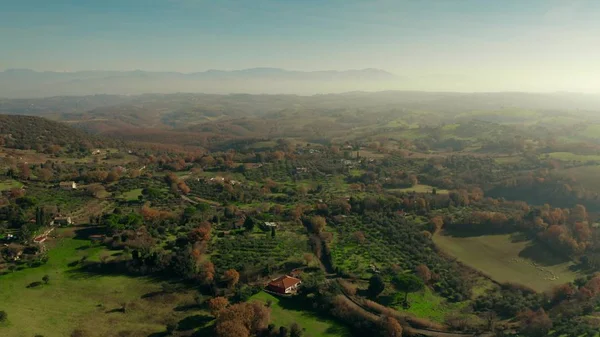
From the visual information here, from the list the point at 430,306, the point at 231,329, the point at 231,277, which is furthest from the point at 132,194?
the point at 430,306

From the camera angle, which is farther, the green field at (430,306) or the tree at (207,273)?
the tree at (207,273)

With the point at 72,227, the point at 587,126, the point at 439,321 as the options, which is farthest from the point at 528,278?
the point at 587,126

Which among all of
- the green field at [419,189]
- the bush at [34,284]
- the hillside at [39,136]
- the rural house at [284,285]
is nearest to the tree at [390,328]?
the rural house at [284,285]

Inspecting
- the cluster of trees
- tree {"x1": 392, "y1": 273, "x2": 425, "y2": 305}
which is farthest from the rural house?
the cluster of trees

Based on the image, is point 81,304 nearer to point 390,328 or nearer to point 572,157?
point 390,328

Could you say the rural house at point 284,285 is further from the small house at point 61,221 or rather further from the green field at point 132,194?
the green field at point 132,194

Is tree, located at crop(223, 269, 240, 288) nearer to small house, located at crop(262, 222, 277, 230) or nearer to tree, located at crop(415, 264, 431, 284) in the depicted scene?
small house, located at crop(262, 222, 277, 230)

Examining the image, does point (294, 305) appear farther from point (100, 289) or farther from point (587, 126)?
point (587, 126)
